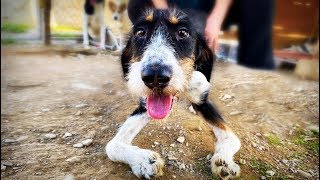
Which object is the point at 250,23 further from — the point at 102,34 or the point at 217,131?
the point at 102,34

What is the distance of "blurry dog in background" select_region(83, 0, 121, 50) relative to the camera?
1910 millimetres

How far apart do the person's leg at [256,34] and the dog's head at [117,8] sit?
502mm

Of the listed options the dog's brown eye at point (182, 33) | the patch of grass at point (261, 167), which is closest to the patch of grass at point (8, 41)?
the dog's brown eye at point (182, 33)

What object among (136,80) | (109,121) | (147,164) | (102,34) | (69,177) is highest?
(102,34)

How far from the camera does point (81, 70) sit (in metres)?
1.99

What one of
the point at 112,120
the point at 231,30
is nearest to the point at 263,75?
the point at 231,30

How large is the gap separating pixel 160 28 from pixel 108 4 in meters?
0.31

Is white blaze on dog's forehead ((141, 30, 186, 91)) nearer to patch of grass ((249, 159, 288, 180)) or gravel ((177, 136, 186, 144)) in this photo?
gravel ((177, 136, 186, 144))

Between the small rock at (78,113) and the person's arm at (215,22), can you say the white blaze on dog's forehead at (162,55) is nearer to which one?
the person's arm at (215,22)

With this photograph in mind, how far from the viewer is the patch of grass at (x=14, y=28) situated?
205 centimetres

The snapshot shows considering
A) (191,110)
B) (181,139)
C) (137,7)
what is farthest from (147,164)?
(137,7)

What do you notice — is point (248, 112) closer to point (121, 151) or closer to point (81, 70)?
point (121, 151)

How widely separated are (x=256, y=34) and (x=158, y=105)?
1.76 ft

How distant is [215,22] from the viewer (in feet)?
6.13
